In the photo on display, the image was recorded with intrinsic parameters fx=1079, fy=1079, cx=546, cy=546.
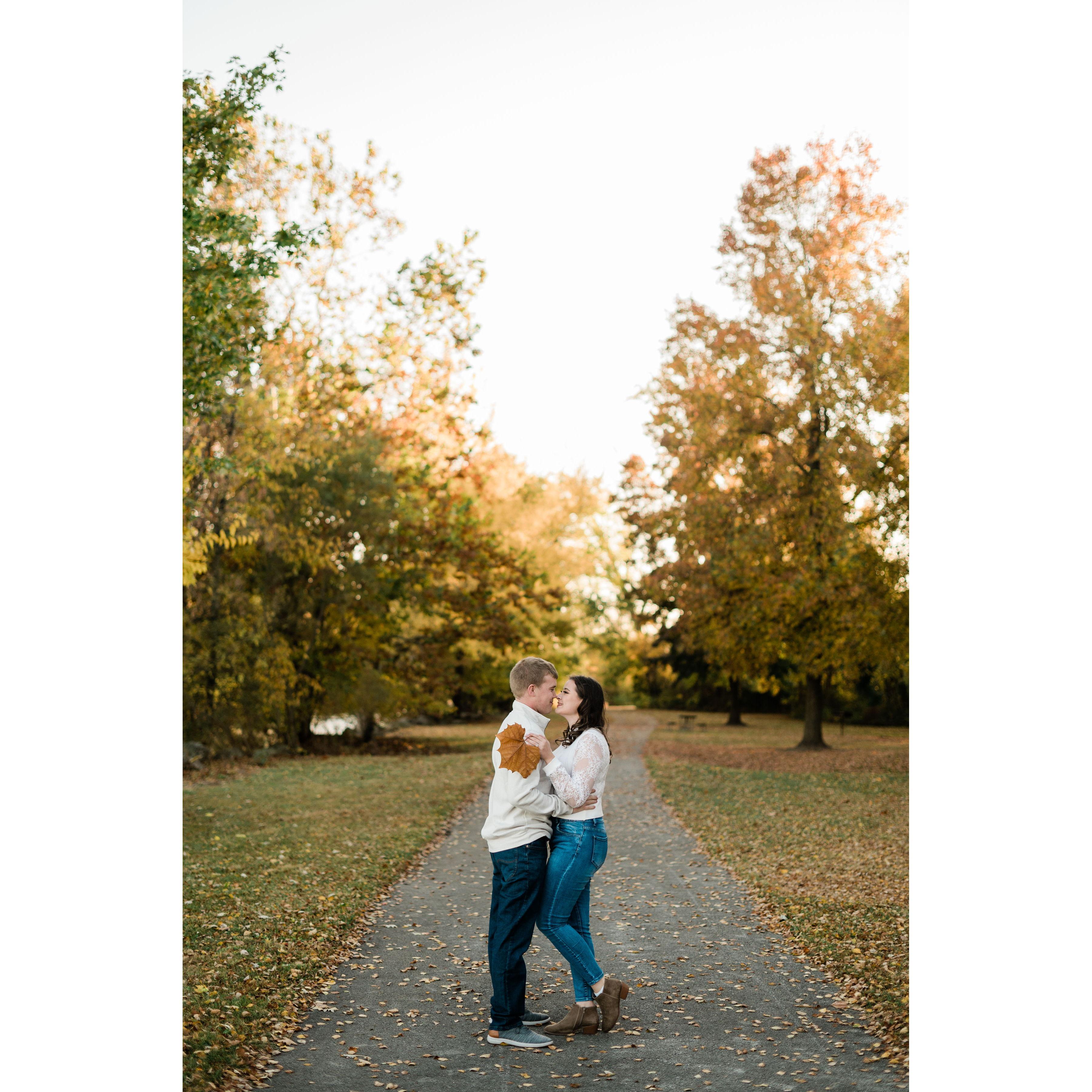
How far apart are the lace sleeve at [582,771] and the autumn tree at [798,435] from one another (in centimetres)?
1390

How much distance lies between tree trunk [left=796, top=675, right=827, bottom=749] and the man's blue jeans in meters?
21.2

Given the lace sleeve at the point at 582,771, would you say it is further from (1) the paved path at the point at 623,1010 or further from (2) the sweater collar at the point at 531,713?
(1) the paved path at the point at 623,1010

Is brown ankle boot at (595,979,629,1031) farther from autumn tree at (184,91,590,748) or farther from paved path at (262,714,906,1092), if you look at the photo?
autumn tree at (184,91,590,748)

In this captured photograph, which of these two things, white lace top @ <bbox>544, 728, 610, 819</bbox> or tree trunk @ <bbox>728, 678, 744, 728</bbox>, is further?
tree trunk @ <bbox>728, 678, 744, 728</bbox>

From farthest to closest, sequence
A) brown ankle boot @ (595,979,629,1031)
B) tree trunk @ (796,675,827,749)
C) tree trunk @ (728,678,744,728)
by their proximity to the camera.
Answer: tree trunk @ (728,678,744,728) → tree trunk @ (796,675,827,749) → brown ankle boot @ (595,979,629,1031)

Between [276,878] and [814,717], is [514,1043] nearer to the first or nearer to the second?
[276,878]

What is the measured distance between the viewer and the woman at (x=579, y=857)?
5.37 metres

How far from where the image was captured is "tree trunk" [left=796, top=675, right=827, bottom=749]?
25.7 m

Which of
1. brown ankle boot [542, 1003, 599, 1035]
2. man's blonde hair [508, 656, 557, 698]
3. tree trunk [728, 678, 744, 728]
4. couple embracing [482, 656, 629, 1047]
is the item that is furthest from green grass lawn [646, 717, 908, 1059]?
A: tree trunk [728, 678, 744, 728]

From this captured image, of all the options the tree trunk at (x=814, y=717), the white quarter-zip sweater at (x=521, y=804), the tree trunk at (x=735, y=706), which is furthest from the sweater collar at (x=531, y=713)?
the tree trunk at (x=735, y=706)

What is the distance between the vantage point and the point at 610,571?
4562 centimetres

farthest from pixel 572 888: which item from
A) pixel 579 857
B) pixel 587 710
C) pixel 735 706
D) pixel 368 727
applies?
pixel 735 706

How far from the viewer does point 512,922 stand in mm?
5332
